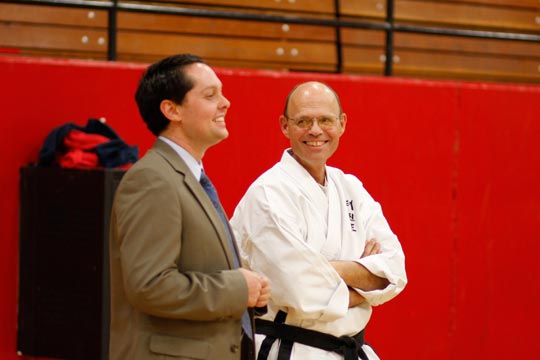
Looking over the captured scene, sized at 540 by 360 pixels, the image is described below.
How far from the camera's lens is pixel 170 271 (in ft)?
8.43

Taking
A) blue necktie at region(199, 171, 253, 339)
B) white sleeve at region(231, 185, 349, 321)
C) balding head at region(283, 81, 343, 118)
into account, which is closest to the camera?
blue necktie at region(199, 171, 253, 339)

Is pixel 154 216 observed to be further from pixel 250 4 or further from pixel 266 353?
pixel 250 4

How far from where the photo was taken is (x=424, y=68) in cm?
655

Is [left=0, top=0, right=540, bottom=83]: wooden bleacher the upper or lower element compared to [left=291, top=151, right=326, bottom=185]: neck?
upper

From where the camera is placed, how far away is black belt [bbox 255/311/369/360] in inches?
131

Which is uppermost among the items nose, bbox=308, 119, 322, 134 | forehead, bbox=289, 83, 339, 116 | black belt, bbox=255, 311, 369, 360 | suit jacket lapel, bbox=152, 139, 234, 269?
forehead, bbox=289, 83, 339, 116

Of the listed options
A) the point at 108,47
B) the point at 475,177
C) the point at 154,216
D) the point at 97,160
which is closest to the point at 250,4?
the point at 108,47

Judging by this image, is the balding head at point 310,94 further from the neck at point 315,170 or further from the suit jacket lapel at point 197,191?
the suit jacket lapel at point 197,191

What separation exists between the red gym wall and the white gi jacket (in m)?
1.41

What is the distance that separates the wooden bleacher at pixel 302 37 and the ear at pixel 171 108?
2.33m

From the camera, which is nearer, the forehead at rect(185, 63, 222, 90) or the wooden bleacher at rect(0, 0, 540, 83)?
the forehead at rect(185, 63, 222, 90)

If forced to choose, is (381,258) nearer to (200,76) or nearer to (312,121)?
(312,121)

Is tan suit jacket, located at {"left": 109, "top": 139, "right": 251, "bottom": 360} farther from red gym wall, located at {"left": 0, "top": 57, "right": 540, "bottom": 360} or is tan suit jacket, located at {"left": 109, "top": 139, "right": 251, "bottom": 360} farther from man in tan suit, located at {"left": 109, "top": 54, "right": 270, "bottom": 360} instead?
red gym wall, located at {"left": 0, "top": 57, "right": 540, "bottom": 360}

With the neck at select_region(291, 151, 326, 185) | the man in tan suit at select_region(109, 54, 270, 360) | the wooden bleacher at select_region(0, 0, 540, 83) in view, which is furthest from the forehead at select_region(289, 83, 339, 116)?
the wooden bleacher at select_region(0, 0, 540, 83)
